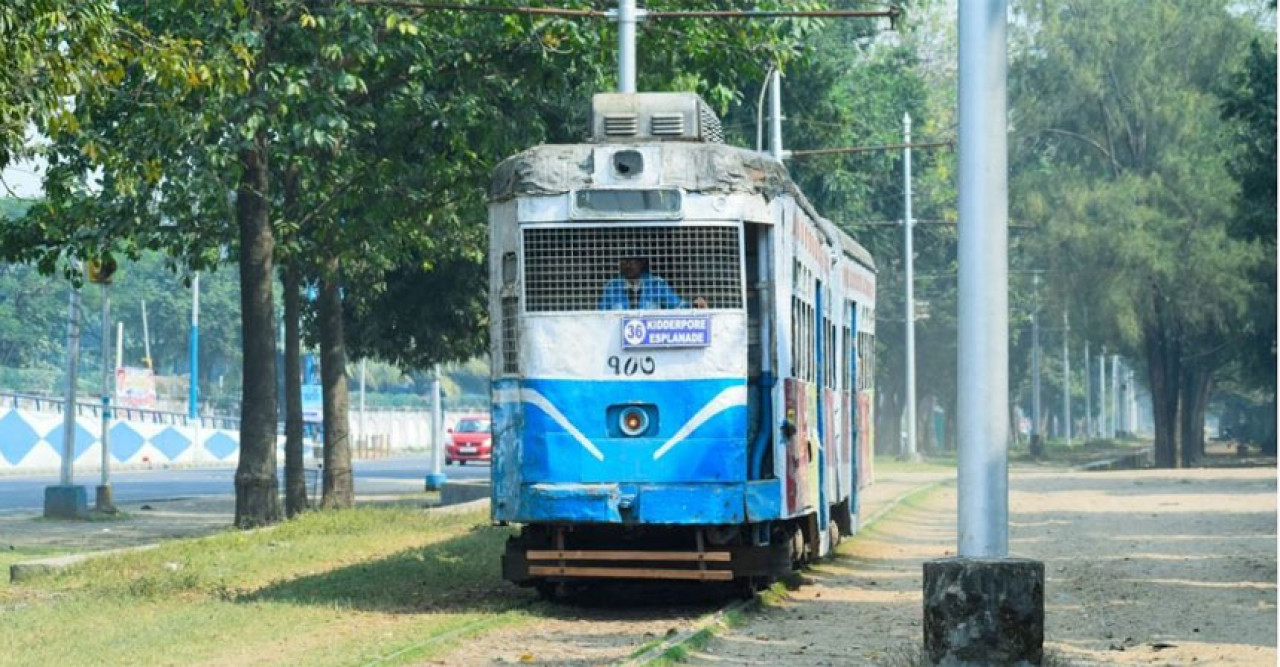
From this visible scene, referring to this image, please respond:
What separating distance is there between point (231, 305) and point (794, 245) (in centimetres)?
10124

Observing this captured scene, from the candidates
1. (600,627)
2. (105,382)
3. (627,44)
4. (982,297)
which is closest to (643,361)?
(600,627)

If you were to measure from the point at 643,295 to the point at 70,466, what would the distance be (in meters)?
21.5

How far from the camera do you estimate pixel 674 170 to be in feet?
53.6

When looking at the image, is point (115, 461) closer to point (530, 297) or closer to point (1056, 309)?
point (1056, 309)

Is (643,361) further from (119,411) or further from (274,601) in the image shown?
(119,411)

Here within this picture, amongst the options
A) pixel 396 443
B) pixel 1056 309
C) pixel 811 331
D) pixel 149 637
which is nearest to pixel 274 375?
pixel 811 331

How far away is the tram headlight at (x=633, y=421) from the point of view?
16188 mm

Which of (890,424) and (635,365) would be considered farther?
(890,424)

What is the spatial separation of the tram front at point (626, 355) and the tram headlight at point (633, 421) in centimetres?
1

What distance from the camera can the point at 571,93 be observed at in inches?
1225

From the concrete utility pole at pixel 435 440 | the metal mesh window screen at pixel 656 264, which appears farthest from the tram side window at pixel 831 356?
the concrete utility pole at pixel 435 440

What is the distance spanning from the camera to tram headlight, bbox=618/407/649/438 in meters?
16.2

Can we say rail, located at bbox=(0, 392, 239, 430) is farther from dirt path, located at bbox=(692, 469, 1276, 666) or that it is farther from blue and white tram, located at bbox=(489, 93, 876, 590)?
blue and white tram, located at bbox=(489, 93, 876, 590)

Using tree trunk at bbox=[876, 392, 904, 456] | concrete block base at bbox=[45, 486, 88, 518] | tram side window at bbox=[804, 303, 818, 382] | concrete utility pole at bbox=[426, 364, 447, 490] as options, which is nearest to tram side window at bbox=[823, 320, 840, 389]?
tram side window at bbox=[804, 303, 818, 382]
